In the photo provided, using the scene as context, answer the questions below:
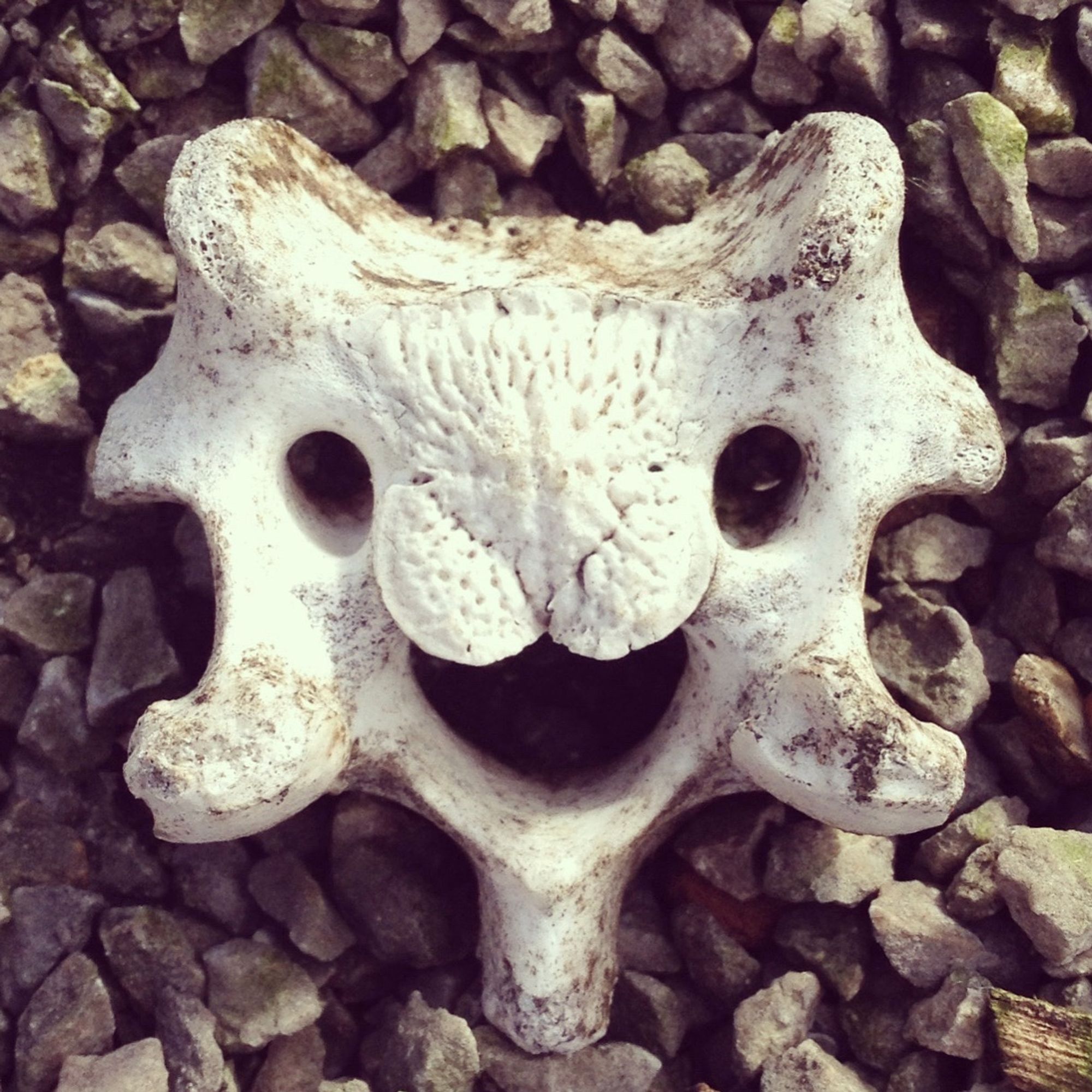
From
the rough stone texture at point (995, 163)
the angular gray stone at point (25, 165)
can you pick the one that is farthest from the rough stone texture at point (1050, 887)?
the angular gray stone at point (25, 165)

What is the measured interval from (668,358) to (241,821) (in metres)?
0.94

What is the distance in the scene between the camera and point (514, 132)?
2.36 m

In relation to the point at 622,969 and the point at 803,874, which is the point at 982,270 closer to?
the point at 803,874

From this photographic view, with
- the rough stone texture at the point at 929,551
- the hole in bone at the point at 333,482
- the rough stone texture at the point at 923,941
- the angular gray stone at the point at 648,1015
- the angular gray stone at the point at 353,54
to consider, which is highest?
the angular gray stone at the point at 353,54

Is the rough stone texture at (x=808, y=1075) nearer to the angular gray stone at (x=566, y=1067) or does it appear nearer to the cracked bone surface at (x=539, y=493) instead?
the angular gray stone at (x=566, y=1067)

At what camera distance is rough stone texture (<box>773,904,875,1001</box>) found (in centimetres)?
215

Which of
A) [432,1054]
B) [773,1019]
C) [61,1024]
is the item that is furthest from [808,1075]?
[61,1024]

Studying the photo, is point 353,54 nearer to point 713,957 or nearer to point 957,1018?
point 713,957

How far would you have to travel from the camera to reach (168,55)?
2330 millimetres

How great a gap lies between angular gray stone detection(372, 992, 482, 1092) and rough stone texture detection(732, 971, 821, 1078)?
0.46m

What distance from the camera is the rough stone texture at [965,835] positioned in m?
2.18

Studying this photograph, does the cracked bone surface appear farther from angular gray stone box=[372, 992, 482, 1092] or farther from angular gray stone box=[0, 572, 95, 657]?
angular gray stone box=[0, 572, 95, 657]

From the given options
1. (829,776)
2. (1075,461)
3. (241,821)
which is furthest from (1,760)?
(1075,461)

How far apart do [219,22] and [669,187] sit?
0.90 metres
